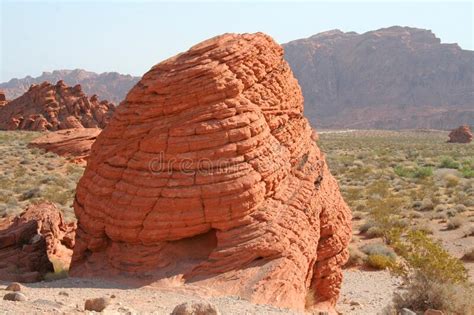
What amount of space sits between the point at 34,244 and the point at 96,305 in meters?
5.90

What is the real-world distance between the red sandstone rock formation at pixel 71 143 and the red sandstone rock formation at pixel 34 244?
2084 centimetres

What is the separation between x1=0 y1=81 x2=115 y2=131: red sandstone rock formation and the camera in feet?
173

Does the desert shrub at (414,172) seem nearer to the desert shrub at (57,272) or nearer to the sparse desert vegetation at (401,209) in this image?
the sparse desert vegetation at (401,209)

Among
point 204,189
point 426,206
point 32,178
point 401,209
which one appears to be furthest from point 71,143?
point 204,189

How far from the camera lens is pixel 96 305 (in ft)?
20.4

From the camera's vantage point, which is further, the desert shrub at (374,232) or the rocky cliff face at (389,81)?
the rocky cliff face at (389,81)

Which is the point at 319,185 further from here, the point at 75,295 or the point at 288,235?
the point at 75,295

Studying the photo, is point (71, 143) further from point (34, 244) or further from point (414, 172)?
point (34, 244)

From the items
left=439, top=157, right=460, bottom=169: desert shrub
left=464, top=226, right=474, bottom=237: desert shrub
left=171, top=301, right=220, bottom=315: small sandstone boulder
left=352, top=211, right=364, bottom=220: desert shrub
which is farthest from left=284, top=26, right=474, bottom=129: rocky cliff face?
left=171, top=301, right=220, bottom=315: small sandstone boulder

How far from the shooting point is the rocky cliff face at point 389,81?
4993 inches

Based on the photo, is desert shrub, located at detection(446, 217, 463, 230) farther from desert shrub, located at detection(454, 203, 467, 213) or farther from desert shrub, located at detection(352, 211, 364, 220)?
desert shrub, located at detection(352, 211, 364, 220)

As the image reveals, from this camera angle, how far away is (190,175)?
27.7ft

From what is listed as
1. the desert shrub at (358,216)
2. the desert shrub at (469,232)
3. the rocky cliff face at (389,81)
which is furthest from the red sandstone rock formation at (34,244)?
the rocky cliff face at (389,81)

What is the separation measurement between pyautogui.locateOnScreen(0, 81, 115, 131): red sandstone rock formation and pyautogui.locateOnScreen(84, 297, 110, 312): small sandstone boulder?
1874 inches
